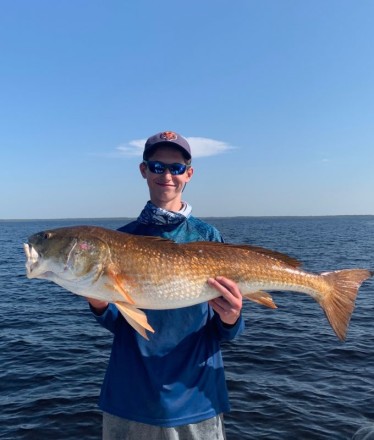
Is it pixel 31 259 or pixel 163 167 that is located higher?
pixel 163 167

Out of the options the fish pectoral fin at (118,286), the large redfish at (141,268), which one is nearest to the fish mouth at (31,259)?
the large redfish at (141,268)

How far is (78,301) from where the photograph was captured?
21469mm

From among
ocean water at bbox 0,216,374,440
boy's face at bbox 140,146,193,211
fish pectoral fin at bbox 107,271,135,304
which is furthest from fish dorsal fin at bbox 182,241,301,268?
ocean water at bbox 0,216,374,440

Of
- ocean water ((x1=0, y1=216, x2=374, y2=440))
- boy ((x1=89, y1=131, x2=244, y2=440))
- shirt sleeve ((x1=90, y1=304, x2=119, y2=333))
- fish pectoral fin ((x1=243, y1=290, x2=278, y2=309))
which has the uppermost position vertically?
fish pectoral fin ((x1=243, y1=290, x2=278, y2=309))

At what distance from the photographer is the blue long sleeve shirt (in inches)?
144

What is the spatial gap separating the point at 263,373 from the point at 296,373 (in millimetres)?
853

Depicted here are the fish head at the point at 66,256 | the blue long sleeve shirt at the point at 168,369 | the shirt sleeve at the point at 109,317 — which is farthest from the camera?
the shirt sleeve at the point at 109,317

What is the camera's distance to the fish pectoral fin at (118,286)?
3.68m

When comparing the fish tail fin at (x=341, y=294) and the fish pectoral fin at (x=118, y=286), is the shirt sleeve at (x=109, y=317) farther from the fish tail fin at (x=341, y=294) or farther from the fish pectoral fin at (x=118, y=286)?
the fish tail fin at (x=341, y=294)

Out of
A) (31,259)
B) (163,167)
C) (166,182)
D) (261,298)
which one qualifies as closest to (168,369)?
(261,298)

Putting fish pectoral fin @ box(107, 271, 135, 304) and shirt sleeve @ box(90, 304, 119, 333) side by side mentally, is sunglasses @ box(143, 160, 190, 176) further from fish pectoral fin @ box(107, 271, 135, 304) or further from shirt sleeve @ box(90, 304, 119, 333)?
shirt sleeve @ box(90, 304, 119, 333)

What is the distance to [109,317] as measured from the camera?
3979 millimetres

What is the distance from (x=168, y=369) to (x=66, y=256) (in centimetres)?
135

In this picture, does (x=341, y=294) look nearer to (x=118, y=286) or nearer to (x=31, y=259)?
(x=118, y=286)
